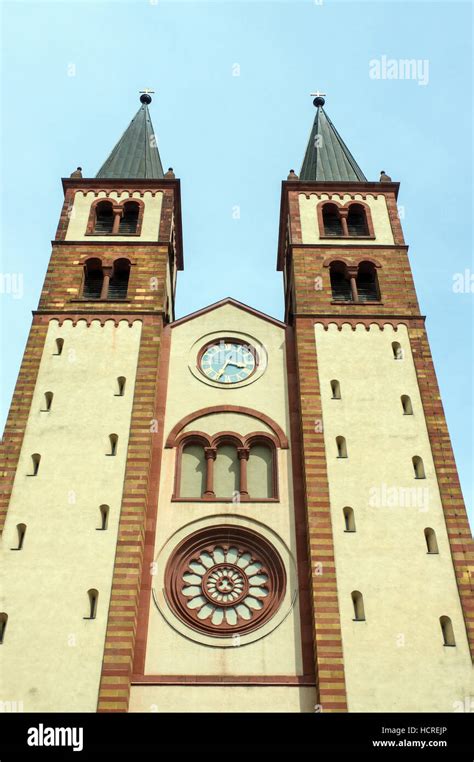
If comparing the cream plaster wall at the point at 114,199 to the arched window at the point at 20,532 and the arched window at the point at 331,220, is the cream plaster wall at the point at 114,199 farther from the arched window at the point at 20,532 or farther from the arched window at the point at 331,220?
the arched window at the point at 20,532

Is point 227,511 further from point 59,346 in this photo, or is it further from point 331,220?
point 331,220

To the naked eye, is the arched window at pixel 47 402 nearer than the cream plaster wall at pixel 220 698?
No

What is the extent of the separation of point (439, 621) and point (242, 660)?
4937 mm

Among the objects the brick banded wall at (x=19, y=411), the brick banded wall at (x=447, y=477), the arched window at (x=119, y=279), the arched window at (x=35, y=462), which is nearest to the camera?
the brick banded wall at (x=447, y=477)

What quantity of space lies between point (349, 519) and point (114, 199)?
1724cm

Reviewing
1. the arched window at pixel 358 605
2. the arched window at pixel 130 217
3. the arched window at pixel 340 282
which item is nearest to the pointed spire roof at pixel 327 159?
the arched window at pixel 340 282

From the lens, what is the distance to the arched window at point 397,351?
85.1ft

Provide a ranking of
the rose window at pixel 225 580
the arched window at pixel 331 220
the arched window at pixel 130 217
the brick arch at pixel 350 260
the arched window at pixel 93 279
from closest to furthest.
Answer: the rose window at pixel 225 580
the arched window at pixel 93 279
the brick arch at pixel 350 260
the arched window at pixel 130 217
the arched window at pixel 331 220

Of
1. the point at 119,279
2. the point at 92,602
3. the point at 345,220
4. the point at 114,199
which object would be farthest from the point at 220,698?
the point at 114,199

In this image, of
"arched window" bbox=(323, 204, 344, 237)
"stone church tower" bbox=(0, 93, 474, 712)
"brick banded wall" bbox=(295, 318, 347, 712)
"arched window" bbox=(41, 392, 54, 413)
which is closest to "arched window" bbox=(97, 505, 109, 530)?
"stone church tower" bbox=(0, 93, 474, 712)

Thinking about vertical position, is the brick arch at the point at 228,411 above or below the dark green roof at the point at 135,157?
below

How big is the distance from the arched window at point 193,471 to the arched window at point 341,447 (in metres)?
3.97

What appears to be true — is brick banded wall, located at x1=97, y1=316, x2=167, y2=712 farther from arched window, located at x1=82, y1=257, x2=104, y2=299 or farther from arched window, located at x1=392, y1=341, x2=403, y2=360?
arched window, located at x1=392, y1=341, x2=403, y2=360

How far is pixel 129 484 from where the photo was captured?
22172 millimetres
